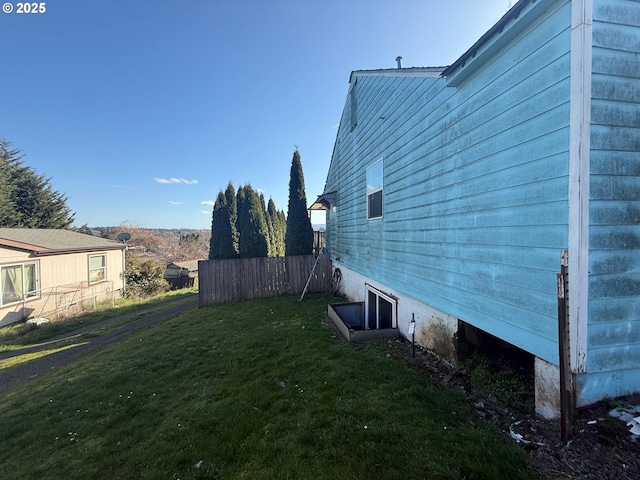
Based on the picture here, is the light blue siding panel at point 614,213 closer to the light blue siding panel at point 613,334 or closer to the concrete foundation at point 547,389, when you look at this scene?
the light blue siding panel at point 613,334

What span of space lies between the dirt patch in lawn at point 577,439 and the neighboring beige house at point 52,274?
50.4ft

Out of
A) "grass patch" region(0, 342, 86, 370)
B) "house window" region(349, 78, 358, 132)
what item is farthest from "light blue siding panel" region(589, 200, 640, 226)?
"grass patch" region(0, 342, 86, 370)

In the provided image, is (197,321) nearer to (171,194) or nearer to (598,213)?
(598,213)

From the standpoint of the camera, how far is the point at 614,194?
81.6 inches

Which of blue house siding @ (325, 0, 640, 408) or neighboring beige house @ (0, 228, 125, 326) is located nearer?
blue house siding @ (325, 0, 640, 408)

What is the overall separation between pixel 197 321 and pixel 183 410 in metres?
5.33

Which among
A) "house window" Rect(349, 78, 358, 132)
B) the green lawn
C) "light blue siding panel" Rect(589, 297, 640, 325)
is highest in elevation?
"house window" Rect(349, 78, 358, 132)

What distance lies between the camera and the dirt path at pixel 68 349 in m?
6.08

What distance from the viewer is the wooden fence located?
10788 mm

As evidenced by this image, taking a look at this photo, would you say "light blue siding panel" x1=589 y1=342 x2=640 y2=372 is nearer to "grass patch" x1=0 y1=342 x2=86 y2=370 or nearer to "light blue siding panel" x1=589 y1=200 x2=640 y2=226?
"light blue siding panel" x1=589 y1=200 x2=640 y2=226

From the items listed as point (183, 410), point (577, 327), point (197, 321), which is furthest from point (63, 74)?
point (577, 327)

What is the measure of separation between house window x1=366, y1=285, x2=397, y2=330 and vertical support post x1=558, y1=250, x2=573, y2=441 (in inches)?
133

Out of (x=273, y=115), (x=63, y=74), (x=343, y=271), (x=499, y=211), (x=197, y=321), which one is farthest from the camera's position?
(x=273, y=115)

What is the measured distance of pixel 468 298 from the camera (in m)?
3.28
